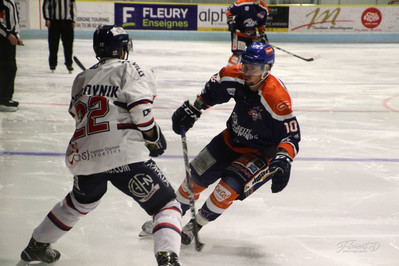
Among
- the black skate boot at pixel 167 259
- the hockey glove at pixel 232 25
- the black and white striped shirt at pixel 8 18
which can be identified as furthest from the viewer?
the hockey glove at pixel 232 25

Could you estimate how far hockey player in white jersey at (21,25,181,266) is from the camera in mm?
1937

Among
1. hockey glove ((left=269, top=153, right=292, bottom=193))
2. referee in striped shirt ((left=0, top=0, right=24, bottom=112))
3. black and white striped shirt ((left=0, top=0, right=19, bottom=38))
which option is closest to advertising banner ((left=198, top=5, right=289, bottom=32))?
referee in striped shirt ((left=0, top=0, right=24, bottom=112))

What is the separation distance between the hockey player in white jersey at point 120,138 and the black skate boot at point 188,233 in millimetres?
545

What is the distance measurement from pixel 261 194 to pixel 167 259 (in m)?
1.43

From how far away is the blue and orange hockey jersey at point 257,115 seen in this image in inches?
95.3

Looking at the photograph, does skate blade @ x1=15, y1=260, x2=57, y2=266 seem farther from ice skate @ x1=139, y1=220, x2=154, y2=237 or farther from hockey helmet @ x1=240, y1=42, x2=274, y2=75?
hockey helmet @ x1=240, y1=42, x2=274, y2=75

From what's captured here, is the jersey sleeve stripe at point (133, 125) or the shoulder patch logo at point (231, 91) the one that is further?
the shoulder patch logo at point (231, 91)

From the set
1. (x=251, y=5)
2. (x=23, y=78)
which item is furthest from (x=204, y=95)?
(x=23, y=78)

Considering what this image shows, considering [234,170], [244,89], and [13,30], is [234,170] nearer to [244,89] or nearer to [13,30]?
[244,89]

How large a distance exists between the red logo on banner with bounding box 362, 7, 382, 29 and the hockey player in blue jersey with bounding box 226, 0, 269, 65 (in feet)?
29.2

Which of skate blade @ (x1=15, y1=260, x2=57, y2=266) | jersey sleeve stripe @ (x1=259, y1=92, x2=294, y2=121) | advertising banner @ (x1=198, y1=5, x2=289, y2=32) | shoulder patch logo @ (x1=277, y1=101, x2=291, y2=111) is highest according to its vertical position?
shoulder patch logo @ (x1=277, y1=101, x2=291, y2=111)

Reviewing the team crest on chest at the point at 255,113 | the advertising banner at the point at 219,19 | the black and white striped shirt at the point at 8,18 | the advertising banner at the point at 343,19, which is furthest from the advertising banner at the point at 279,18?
the team crest on chest at the point at 255,113

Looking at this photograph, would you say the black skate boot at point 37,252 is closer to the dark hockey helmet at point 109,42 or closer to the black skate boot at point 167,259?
the black skate boot at point 167,259

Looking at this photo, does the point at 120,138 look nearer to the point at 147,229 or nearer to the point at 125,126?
the point at 125,126
